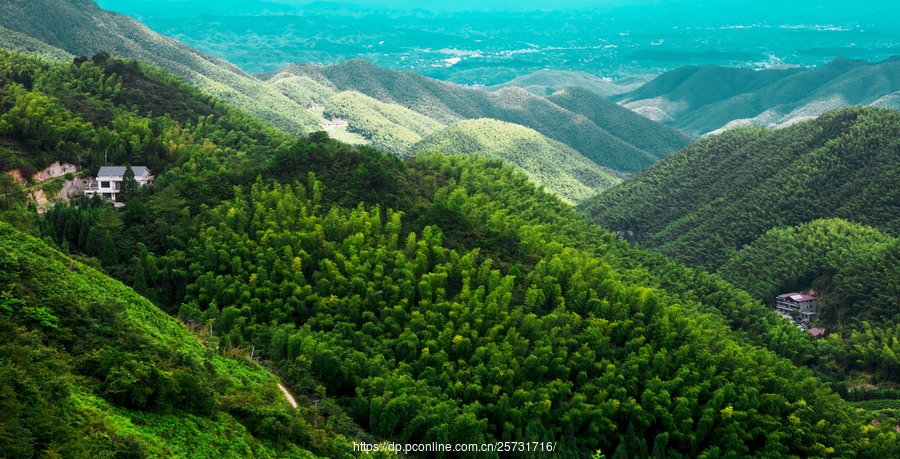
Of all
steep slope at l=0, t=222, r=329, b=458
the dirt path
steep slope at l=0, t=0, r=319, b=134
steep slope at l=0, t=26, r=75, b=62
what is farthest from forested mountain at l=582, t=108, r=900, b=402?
steep slope at l=0, t=26, r=75, b=62

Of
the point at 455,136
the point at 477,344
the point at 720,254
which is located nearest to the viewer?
the point at 477,344

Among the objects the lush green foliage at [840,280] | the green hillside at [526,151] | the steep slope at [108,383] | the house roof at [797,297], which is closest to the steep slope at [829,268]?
the lush green foliage at [840,280]

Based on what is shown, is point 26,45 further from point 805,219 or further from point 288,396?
point 288,396

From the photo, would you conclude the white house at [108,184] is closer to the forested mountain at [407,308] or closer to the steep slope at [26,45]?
the forested mountain at [407,308]

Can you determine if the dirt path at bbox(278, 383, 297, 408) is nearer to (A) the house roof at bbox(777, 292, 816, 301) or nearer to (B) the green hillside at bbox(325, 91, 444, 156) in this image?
(A) the house roof at bbox(777, 292, 816, 301)

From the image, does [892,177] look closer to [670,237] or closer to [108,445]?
[670,237]

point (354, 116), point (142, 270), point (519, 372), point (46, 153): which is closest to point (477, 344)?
point (519, 372)

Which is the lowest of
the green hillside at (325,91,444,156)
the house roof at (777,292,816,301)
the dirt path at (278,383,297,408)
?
the house roof at (777,292,816,301)
